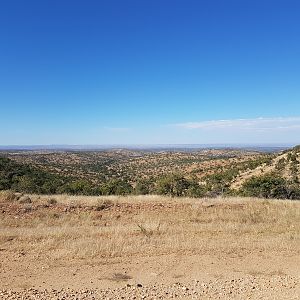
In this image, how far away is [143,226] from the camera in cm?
1293

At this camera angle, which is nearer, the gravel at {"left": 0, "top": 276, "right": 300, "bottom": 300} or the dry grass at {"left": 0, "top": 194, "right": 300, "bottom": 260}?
the gravel at {"left": 0, "top": 276, "right": 300, "bottom": 300}

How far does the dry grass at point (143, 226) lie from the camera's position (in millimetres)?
10172

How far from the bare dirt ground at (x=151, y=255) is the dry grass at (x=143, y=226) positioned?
34 millimetres

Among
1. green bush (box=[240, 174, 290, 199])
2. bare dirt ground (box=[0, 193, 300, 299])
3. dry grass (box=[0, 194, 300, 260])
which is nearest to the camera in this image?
bare dirt ground (box=[0, 193, 300, 299])

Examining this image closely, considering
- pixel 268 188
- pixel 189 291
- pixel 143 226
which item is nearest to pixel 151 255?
pixel 189 291

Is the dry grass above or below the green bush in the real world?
above

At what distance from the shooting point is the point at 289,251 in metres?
10.3

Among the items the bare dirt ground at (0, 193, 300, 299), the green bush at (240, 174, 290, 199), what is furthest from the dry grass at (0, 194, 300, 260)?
the green bush at (240, 174, 290, 199)

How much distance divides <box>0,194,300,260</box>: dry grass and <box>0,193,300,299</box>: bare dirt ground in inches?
1.3

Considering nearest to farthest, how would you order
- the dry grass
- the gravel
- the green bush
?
the gravel < the dry grass < the green bush

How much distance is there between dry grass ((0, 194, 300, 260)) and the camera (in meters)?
10.2

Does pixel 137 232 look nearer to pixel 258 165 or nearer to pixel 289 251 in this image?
pixel 289 251

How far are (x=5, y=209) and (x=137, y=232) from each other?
23.5 ft

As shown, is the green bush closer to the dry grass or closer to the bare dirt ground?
the dry grass
